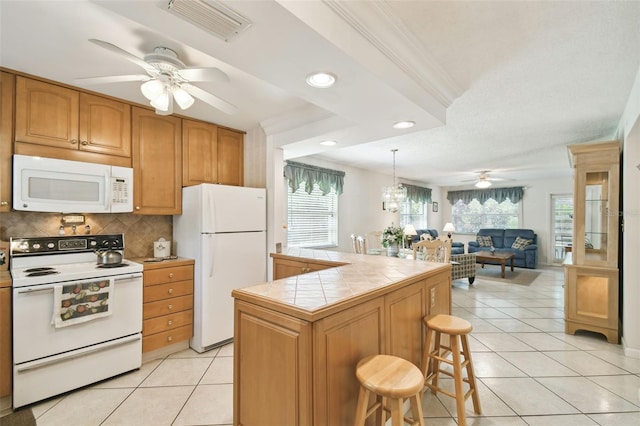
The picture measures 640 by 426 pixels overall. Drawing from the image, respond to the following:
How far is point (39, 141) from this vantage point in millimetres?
2293

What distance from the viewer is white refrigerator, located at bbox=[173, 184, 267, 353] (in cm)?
288

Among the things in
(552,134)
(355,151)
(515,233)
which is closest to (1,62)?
(355,151)

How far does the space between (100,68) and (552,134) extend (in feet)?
16.7

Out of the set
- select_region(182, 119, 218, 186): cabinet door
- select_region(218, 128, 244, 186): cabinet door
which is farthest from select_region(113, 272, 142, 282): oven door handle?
select_region(218, 128, 244, 186): cabinet door

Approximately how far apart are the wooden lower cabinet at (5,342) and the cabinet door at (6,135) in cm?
66

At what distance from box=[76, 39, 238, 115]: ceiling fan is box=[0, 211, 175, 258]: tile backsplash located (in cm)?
139

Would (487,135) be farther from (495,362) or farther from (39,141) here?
(39,141)

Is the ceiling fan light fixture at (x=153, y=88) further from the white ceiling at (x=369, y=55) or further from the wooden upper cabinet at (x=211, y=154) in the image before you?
the wooden upper cabinet at (x=211, y=154)

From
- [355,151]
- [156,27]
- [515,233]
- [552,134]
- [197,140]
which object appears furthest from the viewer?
[515,233]

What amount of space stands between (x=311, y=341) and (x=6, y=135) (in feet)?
8.89

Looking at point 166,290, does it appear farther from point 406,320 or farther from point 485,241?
point 485,241

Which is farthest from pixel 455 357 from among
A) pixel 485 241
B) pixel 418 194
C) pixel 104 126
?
pixel 485 241

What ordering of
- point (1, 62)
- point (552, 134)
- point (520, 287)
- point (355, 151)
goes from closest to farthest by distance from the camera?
1. point (1, 62)
2. point (552, 134)
3. point (355, 151)
4. point (520, 287)

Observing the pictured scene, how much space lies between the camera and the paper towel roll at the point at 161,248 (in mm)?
3084
